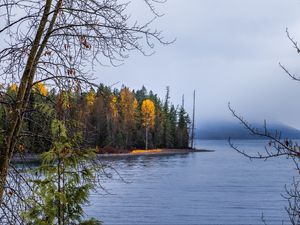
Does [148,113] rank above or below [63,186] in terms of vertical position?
above

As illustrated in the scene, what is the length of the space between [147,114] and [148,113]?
A: 0.41 meters

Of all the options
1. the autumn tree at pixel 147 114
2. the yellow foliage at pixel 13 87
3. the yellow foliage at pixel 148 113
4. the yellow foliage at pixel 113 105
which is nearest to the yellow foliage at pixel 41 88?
the yellow foliage at pixel 13 87

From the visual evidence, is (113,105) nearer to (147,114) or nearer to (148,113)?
(147,114)

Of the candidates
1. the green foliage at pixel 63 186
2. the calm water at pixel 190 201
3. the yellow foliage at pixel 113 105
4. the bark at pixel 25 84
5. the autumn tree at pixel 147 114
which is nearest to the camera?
the bark at pixel 25 84

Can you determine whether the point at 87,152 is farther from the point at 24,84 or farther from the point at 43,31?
the point at 43,31

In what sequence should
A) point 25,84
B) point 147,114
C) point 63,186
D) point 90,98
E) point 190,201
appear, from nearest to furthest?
point 25,84 → point 90,98 → point 63,186 → point 190,201 → point 147,114

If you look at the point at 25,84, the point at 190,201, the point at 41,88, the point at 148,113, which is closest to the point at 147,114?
the point at 148,113

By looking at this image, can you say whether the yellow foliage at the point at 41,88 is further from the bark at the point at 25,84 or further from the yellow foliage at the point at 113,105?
the yellow foliage at the point at 113,105

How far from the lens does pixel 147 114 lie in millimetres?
96250

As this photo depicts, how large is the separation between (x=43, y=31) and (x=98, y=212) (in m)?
25.0

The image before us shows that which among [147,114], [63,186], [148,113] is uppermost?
[148,113]

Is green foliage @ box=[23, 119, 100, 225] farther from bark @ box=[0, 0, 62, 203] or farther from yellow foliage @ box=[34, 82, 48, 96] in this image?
bark @ box=[0, 0, 62, 203]

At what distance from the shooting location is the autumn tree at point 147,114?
9594cm

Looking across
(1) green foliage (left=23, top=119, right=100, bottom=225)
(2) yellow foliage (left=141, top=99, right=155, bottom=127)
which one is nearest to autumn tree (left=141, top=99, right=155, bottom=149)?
(2) yellow foliage (left=141, top=99, right=155, bottom=127)
